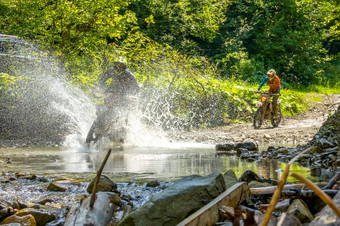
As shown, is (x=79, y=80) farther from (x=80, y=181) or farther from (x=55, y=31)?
(x=80, y=181)

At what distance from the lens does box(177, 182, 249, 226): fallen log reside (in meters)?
2.60

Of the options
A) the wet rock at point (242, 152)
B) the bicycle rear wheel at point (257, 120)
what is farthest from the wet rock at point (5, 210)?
the bicycle rear wheel at point (257, 120)

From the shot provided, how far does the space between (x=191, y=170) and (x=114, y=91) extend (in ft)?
19.1

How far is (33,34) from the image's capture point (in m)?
12.6

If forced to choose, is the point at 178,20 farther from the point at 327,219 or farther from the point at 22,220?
the point at 327,219

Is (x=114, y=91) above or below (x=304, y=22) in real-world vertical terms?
below

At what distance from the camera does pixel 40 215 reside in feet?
11.5

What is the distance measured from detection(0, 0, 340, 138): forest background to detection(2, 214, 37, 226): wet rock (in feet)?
27.0

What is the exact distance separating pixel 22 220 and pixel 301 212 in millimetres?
2015

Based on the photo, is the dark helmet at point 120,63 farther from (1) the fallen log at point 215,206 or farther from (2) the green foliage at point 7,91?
(1) the fallen log at point 215,206

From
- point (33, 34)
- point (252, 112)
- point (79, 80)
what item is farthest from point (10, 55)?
point (252, 112)

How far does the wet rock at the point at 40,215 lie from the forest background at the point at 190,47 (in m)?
8.18

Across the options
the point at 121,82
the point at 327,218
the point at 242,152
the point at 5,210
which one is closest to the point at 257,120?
the point at 121,82

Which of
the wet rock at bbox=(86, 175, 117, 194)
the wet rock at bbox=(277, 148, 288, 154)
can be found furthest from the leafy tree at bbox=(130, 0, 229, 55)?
the wet rock at bbox=(86, 175, 117, 194)
